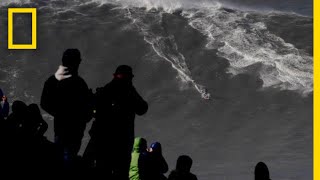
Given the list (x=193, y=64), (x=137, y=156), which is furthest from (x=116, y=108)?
(x=193, y=64)

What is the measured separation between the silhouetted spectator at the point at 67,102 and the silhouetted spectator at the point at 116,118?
0.53 feet

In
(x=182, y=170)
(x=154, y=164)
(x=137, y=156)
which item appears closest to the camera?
(x=182, y=170)

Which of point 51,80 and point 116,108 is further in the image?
point 116,108

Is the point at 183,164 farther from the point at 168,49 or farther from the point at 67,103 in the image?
the point at 168,49

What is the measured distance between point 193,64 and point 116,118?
52732 millimetres

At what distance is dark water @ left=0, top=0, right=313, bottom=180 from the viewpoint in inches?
2301

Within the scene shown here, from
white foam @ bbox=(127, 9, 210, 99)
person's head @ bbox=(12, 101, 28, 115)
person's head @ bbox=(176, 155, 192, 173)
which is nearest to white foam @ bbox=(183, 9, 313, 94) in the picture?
white foam @ bbox=(127, 9, 210, 99)

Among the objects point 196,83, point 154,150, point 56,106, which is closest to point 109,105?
point 56,106

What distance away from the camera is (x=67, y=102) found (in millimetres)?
5703

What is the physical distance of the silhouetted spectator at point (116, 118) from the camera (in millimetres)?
5727

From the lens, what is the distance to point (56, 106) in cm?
567

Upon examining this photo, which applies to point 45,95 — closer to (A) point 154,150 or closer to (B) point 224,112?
(A) point 154,150

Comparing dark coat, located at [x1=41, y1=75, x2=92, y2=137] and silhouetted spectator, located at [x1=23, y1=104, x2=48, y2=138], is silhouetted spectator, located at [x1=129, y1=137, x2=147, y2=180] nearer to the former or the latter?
silhouetted spectator, located at [x1=23, y1=104, x2=48, y2=138]

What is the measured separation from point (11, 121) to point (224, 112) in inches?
2212
